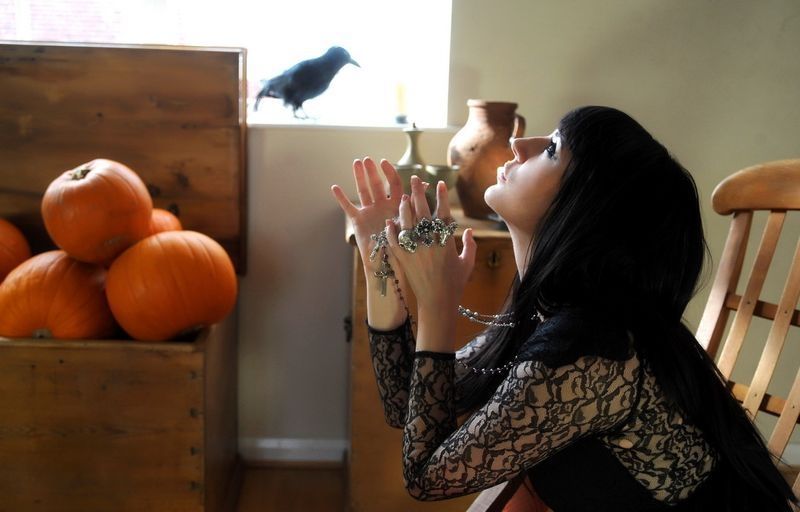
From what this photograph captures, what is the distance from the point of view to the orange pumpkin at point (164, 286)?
59.8 inches

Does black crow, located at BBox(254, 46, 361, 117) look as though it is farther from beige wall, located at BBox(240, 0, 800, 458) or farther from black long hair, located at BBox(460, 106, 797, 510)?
black long hair, located at BBox(460, 106, 797, 510)

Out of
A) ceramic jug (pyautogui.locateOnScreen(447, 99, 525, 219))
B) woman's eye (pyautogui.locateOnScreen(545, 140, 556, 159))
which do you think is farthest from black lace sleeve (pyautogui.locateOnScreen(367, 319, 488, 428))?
ceramic jug (pyautogui.locateOnScreen(447, 99, 525, 219))

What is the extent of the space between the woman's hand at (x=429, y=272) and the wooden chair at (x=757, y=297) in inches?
11.4

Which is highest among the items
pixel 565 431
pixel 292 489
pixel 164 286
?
pixel 565 431

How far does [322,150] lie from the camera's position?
2.02 metres

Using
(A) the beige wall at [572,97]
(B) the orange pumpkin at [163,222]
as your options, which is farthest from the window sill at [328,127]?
(B) the orange pumpkin at [163,222]

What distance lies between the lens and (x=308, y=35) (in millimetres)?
2182

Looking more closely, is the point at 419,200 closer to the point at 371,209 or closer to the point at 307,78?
the point at 371,209

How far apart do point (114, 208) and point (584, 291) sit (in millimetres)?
1091

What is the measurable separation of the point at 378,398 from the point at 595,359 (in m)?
0.93

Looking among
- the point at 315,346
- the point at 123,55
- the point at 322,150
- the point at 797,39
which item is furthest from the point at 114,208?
the point at 797,39

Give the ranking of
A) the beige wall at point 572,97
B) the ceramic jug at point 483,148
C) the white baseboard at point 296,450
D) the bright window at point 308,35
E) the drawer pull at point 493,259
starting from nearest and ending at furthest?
the drawer pull at point 493,259 < the ceramic jug at point 483,148 < the beige wall at point 572,97 < the bright window at point 308,35 < the white baseboard at point 296,450

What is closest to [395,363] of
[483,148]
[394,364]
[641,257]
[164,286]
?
[394,364]

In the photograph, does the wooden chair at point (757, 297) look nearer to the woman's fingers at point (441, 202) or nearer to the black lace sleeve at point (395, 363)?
the black lace sleeve at point (395, 363)
